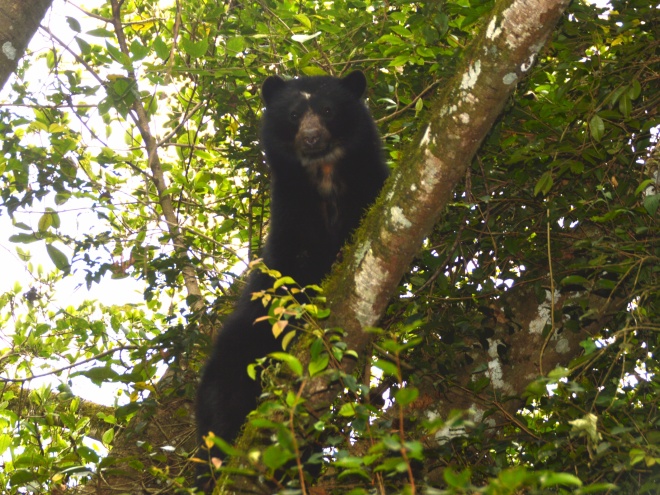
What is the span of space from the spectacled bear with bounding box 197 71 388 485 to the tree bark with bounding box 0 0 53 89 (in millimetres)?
2244

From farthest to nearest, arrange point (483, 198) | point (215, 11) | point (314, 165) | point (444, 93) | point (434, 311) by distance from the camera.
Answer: point (314, 165)
point (215, 11)
point (434, 311)
point (483, 198)
point (444, 93)

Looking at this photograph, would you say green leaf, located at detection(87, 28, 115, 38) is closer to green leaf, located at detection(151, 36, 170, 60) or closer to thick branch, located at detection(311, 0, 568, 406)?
green leaf, located at detection(151, 36, 170, 60)

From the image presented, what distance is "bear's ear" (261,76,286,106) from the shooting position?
5789mm

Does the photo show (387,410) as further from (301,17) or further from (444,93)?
(301,17)

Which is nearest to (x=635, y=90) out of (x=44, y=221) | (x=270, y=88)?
(x=270, y=88)

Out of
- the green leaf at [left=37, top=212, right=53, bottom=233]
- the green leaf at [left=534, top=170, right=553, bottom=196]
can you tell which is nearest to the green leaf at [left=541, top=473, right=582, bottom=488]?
the green leaf at [left=534, top=170, right=553, bottom=196]

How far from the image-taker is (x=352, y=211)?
17.5ft

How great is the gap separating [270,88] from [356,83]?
67 cm

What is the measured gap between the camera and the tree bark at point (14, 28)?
3.42 metres

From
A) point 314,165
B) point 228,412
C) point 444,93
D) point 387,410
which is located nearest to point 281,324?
point 444,93

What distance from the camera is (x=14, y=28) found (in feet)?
11.4

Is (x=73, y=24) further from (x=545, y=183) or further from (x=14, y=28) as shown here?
(x=545, y=183)

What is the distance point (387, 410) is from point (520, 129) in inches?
78.0

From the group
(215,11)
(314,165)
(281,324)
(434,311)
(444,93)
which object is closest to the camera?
(281,324)
